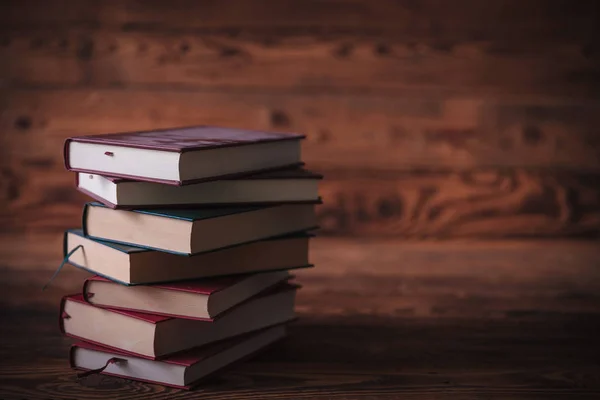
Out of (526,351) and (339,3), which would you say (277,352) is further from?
(339,3)

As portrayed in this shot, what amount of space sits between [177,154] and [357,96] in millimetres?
874

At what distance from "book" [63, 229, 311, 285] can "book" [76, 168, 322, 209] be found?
2.1 inches

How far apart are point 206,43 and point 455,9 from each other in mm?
501

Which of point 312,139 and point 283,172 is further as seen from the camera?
point 312,139

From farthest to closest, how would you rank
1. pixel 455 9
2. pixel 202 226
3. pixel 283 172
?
pixel 455 9, pixel 283 172, pixel 202 226

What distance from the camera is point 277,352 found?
110 centimetres

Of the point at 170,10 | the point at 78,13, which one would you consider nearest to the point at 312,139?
the point at 170,10

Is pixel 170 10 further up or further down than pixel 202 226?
further up

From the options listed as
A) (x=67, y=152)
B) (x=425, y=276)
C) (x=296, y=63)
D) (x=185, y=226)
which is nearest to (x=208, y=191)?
(x=185, y=226)

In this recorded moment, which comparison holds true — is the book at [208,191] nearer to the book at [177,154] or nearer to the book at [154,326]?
the book at [177,154]

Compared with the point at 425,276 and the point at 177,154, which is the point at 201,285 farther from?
the point at 425,276

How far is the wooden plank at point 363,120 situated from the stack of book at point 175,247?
2.18ft

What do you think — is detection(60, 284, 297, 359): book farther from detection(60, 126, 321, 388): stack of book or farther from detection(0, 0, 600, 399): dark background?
detection(0, 0, 600, 399): dark background

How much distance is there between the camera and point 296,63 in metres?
1.73
